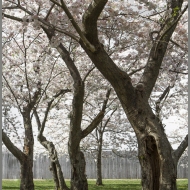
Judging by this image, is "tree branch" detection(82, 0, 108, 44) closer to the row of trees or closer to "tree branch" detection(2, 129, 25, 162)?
the row of trees

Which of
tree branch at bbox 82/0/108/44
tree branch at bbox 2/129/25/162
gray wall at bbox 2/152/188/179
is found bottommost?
gray wall at bbox 2/152/188/179

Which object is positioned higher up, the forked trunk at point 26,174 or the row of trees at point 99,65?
the row of trees at point 99,65

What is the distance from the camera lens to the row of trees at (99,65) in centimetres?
520

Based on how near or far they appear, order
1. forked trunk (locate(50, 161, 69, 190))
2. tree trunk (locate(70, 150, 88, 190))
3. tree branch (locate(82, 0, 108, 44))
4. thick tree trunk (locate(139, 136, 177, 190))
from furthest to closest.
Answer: forked trunk (locate(50, 161, 69, 190)) → tree trunk (locate(70, 150, 88, 190)) → thick tree trunk (locate(139, 136, 177, 190)) → tree branch (locate(82, 0, 108, 44))

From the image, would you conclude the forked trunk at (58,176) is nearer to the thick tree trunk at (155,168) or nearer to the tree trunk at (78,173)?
the tree trunk at (78,173)

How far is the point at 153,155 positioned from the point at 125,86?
37.0 inches

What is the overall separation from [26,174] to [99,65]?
15.2 feet

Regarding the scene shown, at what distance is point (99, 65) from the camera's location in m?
5.27

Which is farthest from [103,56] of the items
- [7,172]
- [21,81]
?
[7,172]

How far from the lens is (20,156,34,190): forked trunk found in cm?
898

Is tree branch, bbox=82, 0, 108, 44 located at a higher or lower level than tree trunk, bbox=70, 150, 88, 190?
higher

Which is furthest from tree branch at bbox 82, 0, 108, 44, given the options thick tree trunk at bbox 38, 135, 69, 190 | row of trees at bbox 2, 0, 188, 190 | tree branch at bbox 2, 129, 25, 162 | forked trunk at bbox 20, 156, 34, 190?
thick tree trunk at bbox 38, 135, 69, 190

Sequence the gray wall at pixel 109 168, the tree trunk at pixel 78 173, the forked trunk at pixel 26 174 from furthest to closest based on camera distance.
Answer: the gray wall at pixel 109 168 < the forked trunk at pixel 26 174 < the tree trunk at pixel 78 173

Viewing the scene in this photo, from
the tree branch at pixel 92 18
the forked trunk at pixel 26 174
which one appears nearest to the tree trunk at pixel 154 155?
the tree branch at pixel 92 18
